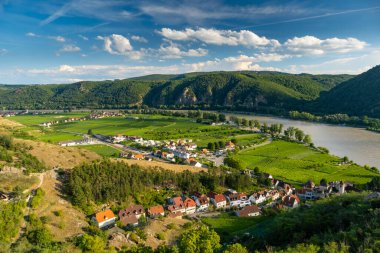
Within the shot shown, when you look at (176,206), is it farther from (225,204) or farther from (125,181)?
(225,204)

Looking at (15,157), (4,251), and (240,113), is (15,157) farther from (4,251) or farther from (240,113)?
(240,113)

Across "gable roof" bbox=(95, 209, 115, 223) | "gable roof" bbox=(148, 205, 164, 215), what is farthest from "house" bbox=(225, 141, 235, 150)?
"gable roof" bbox=(95, 209, 115, 223)

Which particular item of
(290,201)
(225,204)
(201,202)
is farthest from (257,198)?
(201,202)

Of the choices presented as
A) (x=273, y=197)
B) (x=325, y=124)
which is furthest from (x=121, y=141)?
(x=325, y=124)

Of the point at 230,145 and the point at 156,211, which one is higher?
the point at 230,145

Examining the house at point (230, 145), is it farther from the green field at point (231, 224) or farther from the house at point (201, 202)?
the green field at point (231, 224)

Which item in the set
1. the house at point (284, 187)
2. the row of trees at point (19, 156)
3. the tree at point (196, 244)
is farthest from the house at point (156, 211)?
the house at point (284, 187)

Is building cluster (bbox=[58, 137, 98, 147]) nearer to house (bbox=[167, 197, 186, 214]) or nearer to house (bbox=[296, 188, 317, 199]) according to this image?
house (bbox=[167, 197, 186, 214])
